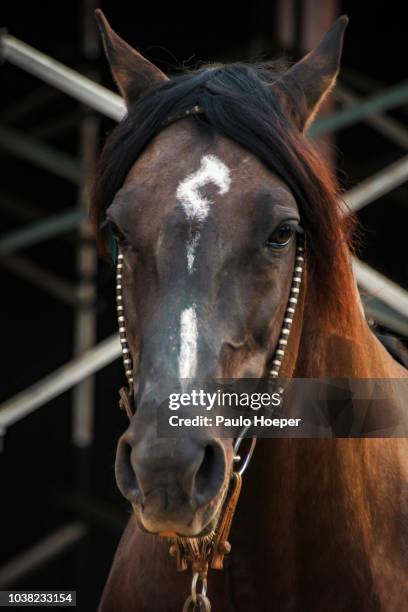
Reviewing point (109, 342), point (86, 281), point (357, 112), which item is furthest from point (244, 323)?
point (86, 281)

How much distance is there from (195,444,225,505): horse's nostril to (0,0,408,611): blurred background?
3381 mm

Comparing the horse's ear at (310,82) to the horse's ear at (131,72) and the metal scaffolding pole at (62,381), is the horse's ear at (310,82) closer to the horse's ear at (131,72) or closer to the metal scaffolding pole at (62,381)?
the horse's ear at (131,72)

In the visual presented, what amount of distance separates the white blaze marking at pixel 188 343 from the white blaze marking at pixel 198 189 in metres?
0.09

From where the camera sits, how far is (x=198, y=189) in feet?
6.51

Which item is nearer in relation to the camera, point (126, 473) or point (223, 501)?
point (126, 473)

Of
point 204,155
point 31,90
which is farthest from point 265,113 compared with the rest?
point 31,90

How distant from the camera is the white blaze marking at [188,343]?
1.81 metres

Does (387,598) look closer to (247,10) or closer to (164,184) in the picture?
(164,184)

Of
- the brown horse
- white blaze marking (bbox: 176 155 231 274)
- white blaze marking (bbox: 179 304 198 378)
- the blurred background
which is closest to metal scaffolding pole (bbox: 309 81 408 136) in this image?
the blurred background

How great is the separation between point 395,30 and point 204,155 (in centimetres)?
460

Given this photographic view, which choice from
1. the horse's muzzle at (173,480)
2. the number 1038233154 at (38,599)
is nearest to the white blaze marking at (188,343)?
the horse's muzzle at (173,480)

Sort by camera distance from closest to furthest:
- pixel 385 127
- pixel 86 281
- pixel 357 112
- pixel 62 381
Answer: pixel 62 381 < pixel 357 112 < pixel 86 281 < pixel 385 127

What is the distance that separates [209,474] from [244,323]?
0.32m

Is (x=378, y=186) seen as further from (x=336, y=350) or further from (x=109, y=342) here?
(x=336, y=350)
